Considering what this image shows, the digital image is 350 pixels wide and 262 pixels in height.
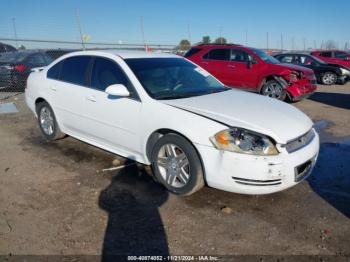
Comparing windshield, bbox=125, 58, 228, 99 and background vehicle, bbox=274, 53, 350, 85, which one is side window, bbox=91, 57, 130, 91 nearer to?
windshield, bbox=125, 58, 228, 99

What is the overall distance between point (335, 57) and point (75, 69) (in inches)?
636

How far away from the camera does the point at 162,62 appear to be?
15.7 feet

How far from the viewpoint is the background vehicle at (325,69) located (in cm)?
1491

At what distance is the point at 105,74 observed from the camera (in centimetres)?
461

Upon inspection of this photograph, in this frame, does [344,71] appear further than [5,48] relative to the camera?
Yes

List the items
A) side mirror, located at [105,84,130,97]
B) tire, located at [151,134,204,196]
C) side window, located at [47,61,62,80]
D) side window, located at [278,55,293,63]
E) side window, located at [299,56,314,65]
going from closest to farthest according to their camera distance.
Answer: tire, located at [151,134,204,196], side mirror, located at [105,84,130,97], side window, located at [47,61,62,80], side window, located at [299,56,314,65], side window, located at [278,55,293,63]

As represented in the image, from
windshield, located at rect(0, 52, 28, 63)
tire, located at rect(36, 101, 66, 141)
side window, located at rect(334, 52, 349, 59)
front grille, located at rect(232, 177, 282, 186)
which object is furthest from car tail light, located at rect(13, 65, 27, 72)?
side window, located at rect(334, 52, 349, 59)

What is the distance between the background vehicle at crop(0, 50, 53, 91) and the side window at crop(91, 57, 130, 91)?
25.8ft

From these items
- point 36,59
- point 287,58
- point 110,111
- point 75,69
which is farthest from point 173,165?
point 287,58

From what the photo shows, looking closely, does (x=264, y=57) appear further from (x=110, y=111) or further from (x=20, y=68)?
(x=20, y=68)

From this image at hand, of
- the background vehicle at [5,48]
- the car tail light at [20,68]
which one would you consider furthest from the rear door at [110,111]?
the background vehicle at [5,48]

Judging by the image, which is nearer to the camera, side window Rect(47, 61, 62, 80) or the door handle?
the door handle

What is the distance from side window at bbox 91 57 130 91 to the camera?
4.38 m

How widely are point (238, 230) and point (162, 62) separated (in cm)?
263
